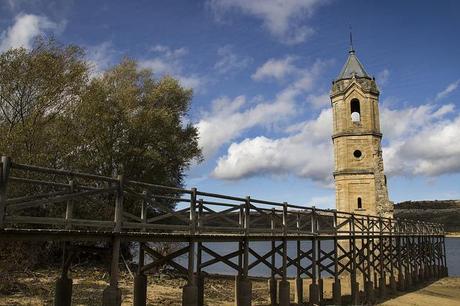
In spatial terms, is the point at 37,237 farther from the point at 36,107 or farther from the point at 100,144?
the point at 100,144

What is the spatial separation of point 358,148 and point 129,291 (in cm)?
2986

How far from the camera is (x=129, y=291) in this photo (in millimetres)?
18797

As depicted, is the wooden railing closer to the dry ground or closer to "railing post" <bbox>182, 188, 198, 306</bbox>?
"railing post" <bbox>182, 188, 198, 306</bbox>

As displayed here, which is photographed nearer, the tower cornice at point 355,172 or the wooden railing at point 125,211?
the wooden railing at point 125,211

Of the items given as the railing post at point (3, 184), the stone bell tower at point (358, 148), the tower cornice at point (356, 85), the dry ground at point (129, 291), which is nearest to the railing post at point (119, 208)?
the railing post at point (3, 184)

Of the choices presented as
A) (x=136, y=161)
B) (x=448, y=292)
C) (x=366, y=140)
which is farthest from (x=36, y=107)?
(x=366, y=140)

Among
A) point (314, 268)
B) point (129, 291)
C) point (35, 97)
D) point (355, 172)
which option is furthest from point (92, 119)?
point (355, 172)

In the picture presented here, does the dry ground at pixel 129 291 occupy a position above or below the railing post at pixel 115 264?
below

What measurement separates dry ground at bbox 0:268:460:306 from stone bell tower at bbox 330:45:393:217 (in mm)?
13741

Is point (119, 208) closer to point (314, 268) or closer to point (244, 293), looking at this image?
point (244, 293)

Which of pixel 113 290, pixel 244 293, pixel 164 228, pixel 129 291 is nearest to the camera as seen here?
pixel 113 290

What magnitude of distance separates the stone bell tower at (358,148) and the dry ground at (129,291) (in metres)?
13.7

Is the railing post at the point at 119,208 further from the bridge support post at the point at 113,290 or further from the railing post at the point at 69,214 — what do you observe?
the railing post at the point at 69,214

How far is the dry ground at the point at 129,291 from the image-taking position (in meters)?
16.2
